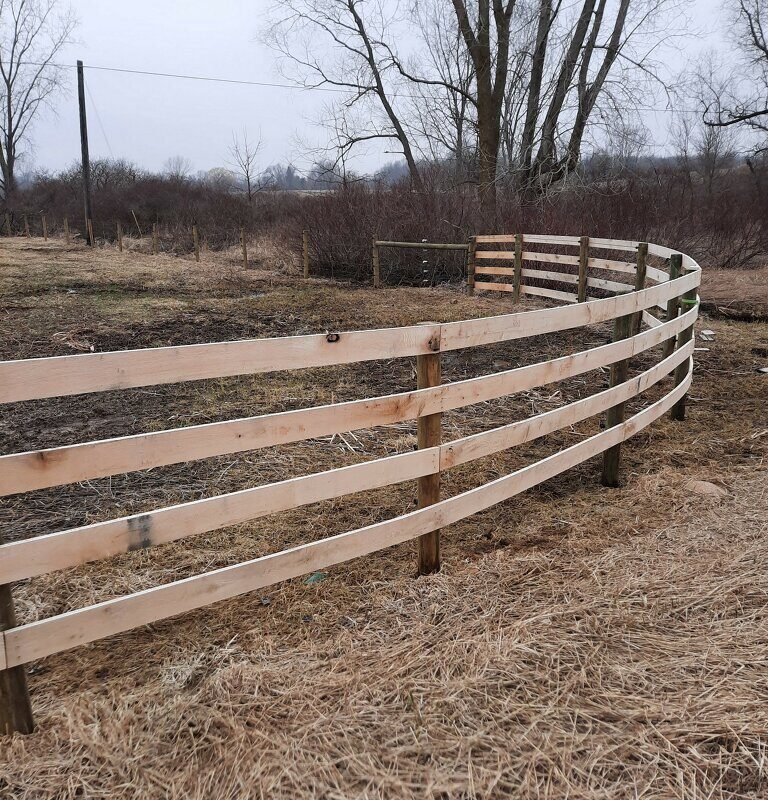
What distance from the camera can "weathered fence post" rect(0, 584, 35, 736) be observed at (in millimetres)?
2047

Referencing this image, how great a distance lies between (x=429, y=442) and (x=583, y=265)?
936 cm

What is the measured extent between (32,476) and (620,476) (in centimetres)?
398

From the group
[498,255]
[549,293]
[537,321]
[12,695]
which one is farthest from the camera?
[498,255]

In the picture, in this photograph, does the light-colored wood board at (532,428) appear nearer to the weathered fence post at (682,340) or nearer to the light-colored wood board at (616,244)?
the weathered fence post at (682,340)

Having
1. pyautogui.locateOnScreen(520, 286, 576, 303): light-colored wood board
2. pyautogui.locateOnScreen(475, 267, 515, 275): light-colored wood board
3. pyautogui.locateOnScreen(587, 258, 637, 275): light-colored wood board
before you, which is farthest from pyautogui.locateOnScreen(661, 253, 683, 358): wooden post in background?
pyautogui.locateOnScreen(475, 267, 515, 275): light-colored wood board

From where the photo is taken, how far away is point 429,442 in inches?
124

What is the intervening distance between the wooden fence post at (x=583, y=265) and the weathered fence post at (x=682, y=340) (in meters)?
5.38

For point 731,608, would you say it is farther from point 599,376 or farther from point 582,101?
point 582,101

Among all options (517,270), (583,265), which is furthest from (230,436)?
(517,270)

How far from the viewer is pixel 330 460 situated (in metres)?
4.91

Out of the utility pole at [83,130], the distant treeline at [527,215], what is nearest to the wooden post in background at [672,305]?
the distant treeline at [527,215]

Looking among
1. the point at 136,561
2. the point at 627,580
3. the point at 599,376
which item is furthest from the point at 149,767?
the point at 599,376

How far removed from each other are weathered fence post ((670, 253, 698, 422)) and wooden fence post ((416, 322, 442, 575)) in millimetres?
3507

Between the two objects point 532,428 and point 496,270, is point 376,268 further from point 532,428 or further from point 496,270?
point 532,428
